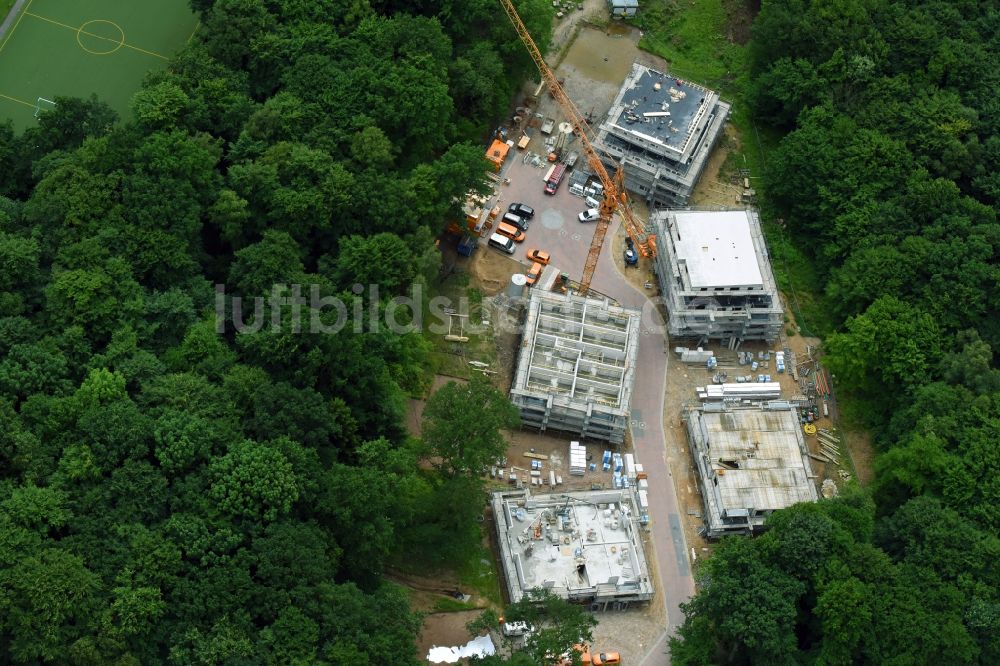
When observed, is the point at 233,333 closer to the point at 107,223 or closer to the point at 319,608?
the point at 107,223

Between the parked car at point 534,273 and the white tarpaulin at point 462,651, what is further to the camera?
the parked car at point 534,273

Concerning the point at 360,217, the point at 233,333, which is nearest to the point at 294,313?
the point at 233,333

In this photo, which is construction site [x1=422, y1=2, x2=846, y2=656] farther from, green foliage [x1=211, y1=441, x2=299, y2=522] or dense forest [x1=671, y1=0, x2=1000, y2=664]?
green foliage [x1=211, y1=441, x2=299, y2=522]

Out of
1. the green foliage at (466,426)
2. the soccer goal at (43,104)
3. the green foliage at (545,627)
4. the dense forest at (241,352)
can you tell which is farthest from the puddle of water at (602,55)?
the green foliage at (545,627)

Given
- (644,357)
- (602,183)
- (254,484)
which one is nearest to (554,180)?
(602,183)

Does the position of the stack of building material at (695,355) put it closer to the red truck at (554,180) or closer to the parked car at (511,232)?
the parked car at (511,232)

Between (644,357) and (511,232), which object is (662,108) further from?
(644,357)
